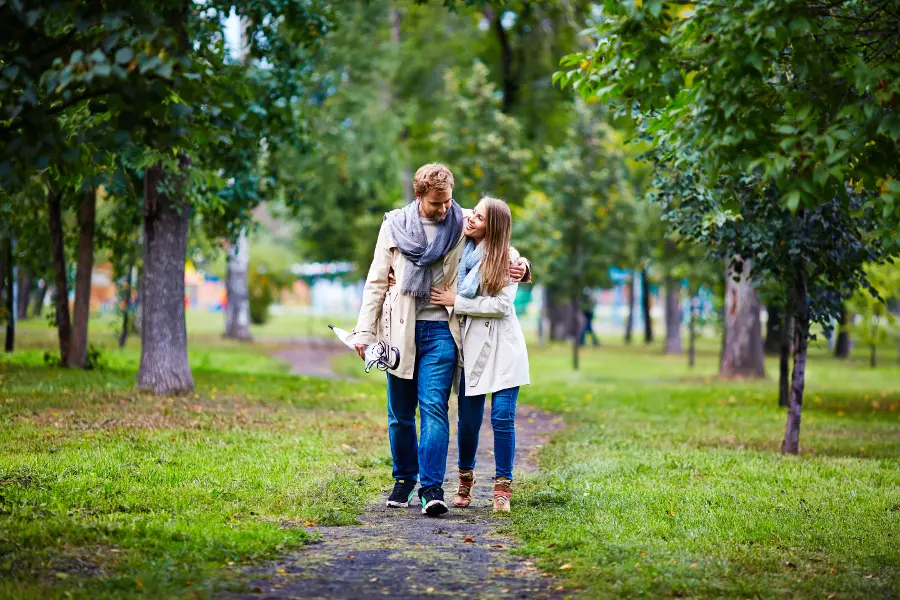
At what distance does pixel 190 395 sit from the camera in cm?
1352

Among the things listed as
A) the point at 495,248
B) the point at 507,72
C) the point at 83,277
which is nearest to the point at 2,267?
the point at 83,277

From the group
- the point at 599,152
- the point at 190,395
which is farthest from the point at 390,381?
the point at 599,152

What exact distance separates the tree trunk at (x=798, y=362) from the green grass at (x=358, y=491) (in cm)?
28

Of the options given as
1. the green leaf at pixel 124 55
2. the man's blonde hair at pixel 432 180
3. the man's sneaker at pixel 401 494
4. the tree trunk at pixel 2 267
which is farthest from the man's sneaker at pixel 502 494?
the tree trunk at pixel 2 267

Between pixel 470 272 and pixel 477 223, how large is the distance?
1.03 feet

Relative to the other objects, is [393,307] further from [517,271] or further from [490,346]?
[517,271]

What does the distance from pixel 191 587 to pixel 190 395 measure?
874 centimetres

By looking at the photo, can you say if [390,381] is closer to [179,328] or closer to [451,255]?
[451,255]

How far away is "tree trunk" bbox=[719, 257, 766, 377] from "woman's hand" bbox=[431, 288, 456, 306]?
52.3 feet

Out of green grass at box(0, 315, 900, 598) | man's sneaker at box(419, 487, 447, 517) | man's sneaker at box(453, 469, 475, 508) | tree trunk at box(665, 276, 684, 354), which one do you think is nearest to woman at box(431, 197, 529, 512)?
man's sneaker at box(453, 469, 475, 508)

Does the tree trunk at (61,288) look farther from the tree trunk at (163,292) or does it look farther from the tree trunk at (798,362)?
the tree trunk at (798,362)

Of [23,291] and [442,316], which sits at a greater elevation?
[23,291]

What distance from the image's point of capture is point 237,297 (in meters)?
32.1

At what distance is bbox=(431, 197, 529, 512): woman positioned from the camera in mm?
6902
